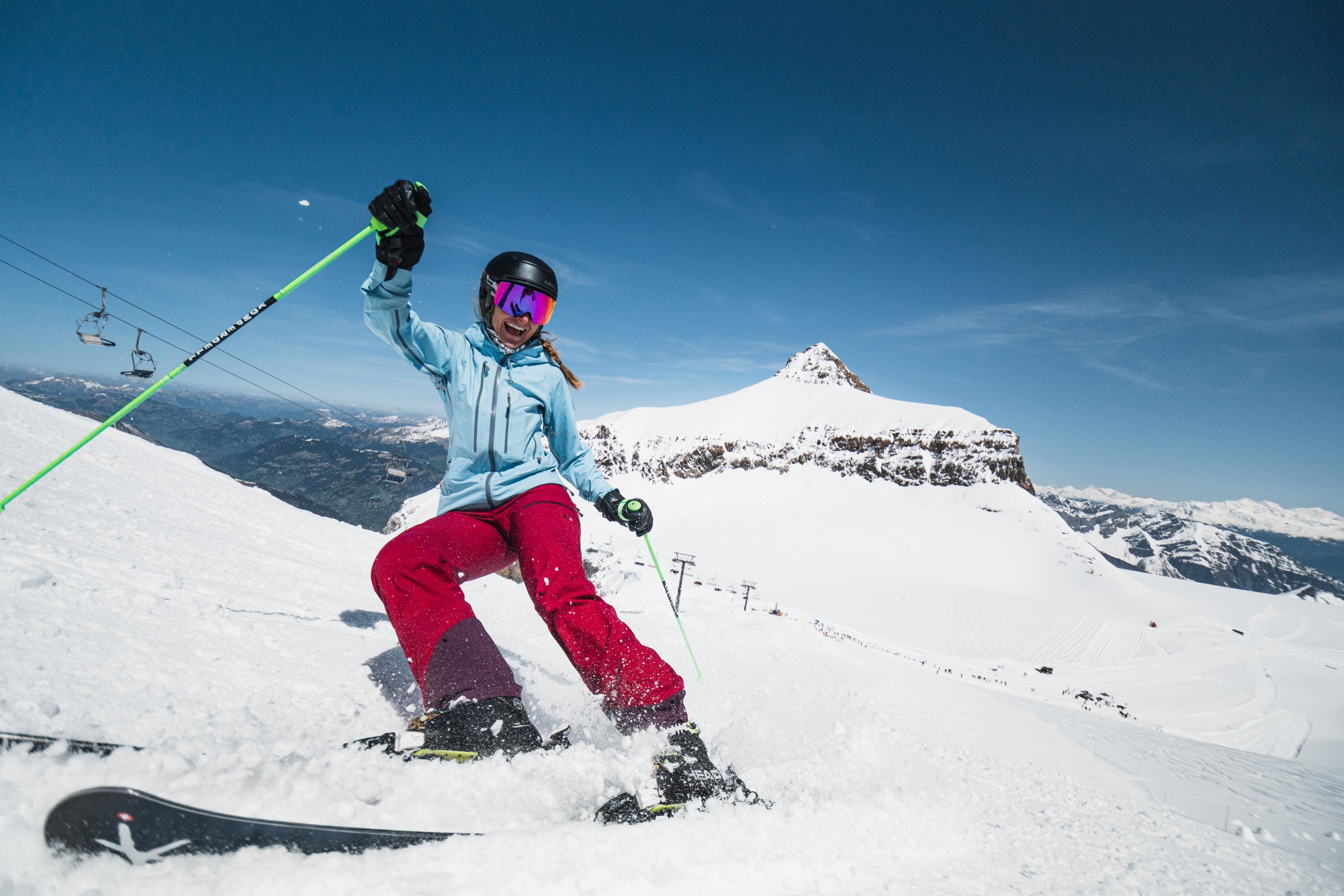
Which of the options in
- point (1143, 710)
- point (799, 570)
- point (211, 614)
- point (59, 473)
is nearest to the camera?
point (211, 614)

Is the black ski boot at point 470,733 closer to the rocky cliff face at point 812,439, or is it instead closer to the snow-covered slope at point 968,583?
the snow-covered slope at point 968,583

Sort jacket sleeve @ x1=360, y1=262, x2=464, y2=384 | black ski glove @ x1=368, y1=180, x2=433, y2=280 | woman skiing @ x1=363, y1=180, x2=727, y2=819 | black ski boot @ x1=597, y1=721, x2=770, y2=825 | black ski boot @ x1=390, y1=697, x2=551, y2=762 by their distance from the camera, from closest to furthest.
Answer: black ski boot @ x1=597, y1=721, x2=770, y2=825 → black ski boot @ x1=390, y1=697, x2=551, y2=762 → woman skiing @ x1=363, y1=180, x2=727, y2=819 → black ski glove @ x1=368, y1=180, x2=433, y2=280 → jacket sleeve @ x1=360, y1=262, x2=464, y2=384

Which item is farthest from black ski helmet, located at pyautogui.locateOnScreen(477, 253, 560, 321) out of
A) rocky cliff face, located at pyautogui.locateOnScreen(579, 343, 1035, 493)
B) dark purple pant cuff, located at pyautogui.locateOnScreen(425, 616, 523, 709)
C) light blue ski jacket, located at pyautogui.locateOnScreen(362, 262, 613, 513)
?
rocky cliff face, located at pyautogui.locateOnScreen(579, 343, 1035, 493)

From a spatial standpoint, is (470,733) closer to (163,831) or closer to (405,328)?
(163,831)

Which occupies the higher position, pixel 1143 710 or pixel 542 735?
pixel 542 735

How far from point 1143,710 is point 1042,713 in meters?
17.5

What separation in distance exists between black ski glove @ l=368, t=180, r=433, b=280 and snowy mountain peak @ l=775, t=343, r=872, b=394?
73175 millimetres

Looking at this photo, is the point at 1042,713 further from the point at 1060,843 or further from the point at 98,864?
the point at 98,864

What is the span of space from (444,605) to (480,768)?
61cm

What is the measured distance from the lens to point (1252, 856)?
5.82 ft

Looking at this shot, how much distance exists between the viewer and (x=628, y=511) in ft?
8.57

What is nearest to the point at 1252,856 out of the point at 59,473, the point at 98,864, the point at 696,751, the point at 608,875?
the point at 696,751

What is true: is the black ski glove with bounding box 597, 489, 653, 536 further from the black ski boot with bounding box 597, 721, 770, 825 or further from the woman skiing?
the black ski boot with bounding box 597, 721, 770, 825

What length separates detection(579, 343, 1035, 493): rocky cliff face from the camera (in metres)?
46.5
